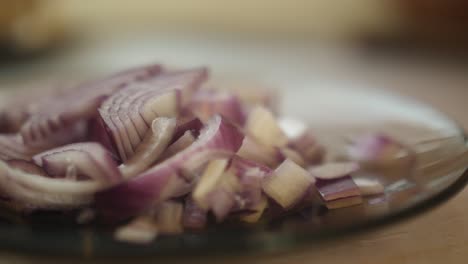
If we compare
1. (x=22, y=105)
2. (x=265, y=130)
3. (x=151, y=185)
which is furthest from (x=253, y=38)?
(x=151, y=185)

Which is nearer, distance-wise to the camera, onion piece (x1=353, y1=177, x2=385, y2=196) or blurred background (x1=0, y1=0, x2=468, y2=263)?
onion piece (x1=353, y1=177, x2=385, y2=196)

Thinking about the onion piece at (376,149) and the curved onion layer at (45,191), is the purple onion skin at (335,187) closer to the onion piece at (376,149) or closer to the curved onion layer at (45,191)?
the onion piece at (376,149)

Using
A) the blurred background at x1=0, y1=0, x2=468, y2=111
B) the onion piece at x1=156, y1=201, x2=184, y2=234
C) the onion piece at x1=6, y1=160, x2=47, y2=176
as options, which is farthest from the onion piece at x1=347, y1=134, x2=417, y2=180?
the blurred background at x1=0, y1=0, x2=468, y2=111

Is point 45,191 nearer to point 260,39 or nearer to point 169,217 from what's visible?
point 169,217

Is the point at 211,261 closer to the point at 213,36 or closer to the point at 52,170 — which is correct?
the point at 52,170

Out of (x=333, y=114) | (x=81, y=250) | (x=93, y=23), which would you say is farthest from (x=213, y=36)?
(x=81, y=250)

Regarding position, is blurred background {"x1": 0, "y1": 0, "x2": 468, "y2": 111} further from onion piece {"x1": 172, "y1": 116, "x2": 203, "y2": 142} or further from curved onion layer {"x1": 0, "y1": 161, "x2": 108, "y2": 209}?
curved onion layer {"x1": 0, "y1": 161, "x2": 108, "y2": 209}
